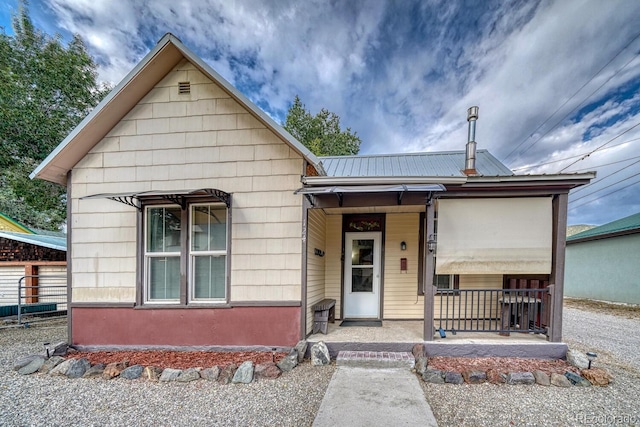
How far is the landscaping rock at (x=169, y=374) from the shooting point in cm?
344

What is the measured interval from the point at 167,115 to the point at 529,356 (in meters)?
6.95

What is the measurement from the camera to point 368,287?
233 inches

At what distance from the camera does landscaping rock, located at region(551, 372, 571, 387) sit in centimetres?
322

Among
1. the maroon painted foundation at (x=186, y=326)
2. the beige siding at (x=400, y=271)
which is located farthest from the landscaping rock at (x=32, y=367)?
the beige siding at (x=400, y=271)

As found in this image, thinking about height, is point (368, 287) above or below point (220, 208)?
below

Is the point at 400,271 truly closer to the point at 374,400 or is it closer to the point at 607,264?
the point at 374,400

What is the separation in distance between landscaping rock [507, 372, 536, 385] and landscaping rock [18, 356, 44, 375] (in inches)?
253

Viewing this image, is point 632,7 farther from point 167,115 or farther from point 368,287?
point 167,115

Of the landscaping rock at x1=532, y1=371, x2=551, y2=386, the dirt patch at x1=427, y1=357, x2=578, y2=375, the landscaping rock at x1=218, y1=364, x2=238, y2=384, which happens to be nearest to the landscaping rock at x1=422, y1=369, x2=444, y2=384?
the dirt patch at x1=427, y1=357, x2=578, y2=375

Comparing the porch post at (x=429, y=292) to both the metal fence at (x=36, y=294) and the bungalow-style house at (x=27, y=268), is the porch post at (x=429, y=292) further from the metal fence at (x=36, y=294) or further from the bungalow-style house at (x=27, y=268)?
the bungalow-style house at (x=27, y=268)

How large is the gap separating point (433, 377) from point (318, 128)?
17.3 metres

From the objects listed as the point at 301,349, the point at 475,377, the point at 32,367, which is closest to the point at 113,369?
the point at 32,367

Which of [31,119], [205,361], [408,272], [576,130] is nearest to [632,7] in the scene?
[576,130]

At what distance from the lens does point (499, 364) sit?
3.75 meters
